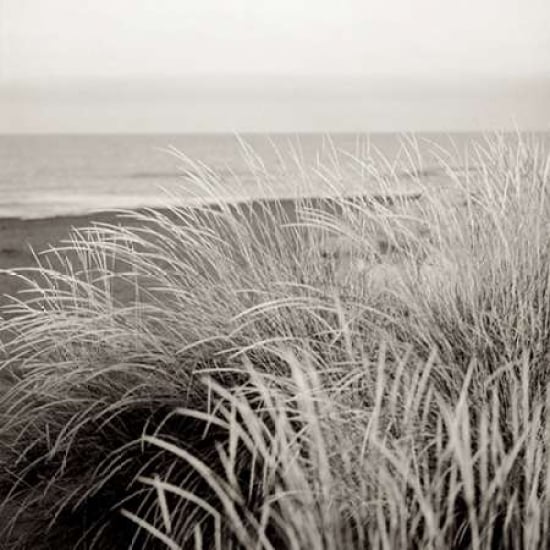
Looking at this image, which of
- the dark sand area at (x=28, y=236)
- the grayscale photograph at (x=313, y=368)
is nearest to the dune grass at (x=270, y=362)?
the grayscale photograph at (x=313, y=368)

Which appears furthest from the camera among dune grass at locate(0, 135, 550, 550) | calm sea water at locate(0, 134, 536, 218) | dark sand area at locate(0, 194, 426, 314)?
dark sand area at locate(0, 194, 426, 314)

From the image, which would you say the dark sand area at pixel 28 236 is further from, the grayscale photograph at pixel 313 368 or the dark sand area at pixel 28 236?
the grayscale photograph at pixel 313 368

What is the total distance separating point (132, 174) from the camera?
14773mm

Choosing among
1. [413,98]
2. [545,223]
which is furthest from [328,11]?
[545,223]

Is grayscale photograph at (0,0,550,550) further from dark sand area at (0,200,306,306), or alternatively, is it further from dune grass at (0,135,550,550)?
dark sand area at (0,200,306,306)

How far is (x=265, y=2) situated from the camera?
3289 millimetres

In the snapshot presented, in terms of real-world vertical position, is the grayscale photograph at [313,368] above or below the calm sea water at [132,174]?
below

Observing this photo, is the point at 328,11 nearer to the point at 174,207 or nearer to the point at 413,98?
the point at 413,98

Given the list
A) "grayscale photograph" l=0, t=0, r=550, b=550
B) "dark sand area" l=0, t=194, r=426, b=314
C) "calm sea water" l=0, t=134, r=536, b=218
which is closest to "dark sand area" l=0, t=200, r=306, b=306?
"dark sand area" l=0, t=194, r=426, b=314

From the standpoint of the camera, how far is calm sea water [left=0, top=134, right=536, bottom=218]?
184 centimetres

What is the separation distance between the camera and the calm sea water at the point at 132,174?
6.05 ft

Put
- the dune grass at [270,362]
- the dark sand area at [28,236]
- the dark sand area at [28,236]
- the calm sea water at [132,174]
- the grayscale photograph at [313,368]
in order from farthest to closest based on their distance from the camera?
the dark sand area at [28,236], the dark sand area at [28,236], the calm sea water at [132,174], the dune grass at [270,362], the grayscale photograph at [313,368]

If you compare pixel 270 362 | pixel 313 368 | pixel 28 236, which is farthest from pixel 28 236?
pixel 313 368

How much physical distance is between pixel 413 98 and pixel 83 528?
236cm
